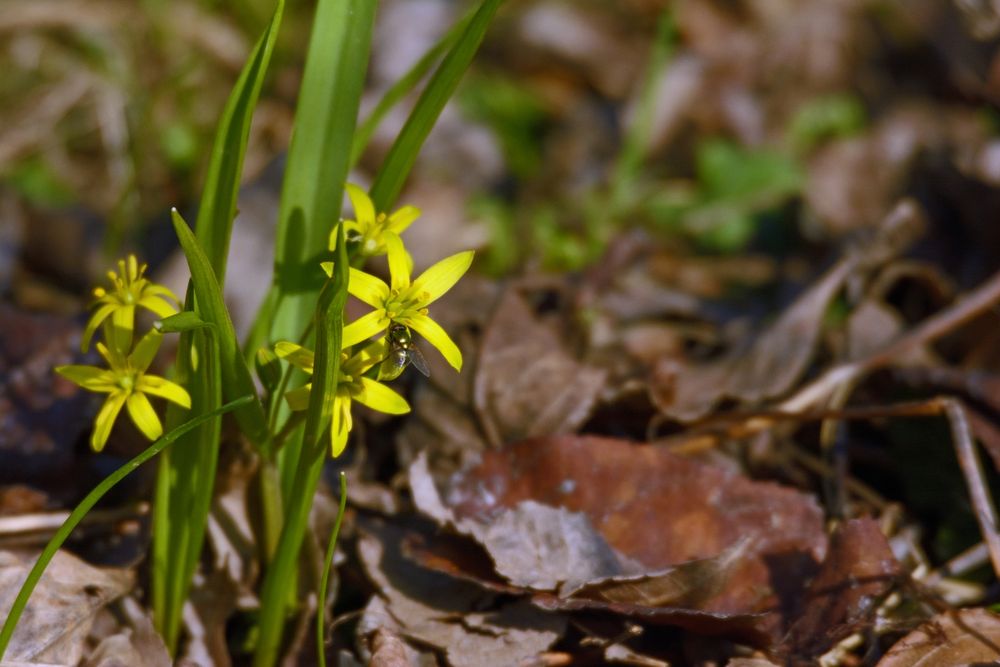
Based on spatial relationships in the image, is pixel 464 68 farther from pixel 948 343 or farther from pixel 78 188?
pixel 78 188

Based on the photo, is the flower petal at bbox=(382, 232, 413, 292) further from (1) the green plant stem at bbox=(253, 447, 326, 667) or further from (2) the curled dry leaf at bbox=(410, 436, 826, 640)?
(2) the curled dry leaf at bbox=(410, 436, 826, 640)

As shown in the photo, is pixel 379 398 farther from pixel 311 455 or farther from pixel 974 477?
pixel 974 477

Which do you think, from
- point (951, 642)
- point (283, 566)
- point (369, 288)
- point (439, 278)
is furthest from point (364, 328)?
point (951, 642)

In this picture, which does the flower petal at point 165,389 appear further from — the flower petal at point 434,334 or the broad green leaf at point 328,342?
the flower petal at point 434,334

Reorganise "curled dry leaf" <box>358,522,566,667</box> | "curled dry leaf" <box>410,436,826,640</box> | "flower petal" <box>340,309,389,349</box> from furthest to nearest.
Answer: "curled dry leaf" <box>410,436,826,640</box> → "curled dry leaf" <box>358,522,566,667</box> → "flower petal" <box>340,309,389,349</box>

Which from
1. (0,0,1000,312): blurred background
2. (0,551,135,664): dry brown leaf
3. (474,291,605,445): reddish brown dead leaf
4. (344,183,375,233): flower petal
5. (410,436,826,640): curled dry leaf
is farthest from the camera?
(0,0,1000,312): blurred background

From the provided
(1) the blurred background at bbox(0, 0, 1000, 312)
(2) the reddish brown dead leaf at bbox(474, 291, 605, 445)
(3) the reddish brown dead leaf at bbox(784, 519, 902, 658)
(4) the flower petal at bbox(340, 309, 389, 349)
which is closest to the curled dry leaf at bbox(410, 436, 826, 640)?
(3) the reddish brown dead leaf at bbox(784, 519, 902, 658)

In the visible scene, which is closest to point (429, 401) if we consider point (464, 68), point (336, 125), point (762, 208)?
point (336, 125)
